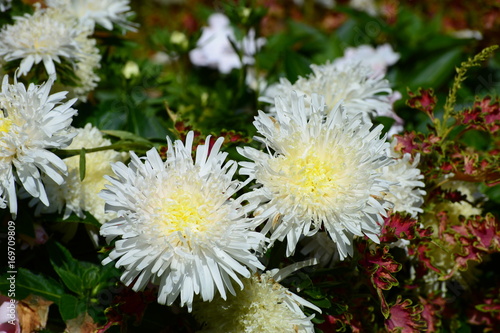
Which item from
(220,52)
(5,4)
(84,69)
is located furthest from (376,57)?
(5,4)

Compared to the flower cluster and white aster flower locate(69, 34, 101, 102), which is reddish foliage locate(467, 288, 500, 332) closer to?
the flower cluster

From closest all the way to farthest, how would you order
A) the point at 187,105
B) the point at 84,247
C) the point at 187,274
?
the point at 187,274 → the point at 84,247 → the point at 187,105

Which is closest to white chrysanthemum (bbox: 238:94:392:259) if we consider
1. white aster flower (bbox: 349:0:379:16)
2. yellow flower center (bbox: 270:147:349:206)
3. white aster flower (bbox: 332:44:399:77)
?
yellow flower center (bbox: 270:147:349:206)

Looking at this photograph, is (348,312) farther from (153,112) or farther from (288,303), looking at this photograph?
(153,112)

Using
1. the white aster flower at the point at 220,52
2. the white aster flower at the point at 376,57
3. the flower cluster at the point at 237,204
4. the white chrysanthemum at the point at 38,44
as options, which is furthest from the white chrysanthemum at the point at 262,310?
the white aster flower at the point at 220,52

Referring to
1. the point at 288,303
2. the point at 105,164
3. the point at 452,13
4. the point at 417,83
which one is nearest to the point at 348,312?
the point at 288,303

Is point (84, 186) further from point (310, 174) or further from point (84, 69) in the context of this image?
point (310, 174)

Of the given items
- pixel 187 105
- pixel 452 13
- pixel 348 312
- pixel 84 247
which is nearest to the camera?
pixel 348 312
